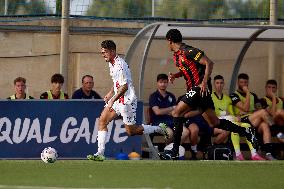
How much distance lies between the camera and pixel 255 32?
18.5 m

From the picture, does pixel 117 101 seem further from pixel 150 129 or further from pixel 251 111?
pixel 251 111

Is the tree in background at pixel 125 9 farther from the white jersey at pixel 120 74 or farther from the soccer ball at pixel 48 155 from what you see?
the soccer ball at pixel 48 155

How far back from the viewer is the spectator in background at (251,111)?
17.9 metres

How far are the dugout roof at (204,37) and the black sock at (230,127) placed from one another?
1852 mm

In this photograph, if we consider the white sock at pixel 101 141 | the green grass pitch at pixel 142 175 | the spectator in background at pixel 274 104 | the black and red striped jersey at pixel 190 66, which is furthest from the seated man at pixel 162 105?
the green grass pitch at pixel 142 175

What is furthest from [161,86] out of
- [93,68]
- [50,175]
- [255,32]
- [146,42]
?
[50,175]

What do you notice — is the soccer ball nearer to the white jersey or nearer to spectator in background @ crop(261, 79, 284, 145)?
the white jersey

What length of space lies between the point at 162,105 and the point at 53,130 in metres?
2.21

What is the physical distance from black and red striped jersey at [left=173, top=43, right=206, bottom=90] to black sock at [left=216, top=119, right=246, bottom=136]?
36.8 inches

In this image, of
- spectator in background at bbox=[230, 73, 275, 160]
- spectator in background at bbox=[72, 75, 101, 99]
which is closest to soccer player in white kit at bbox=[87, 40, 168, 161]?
spectator in background at bbox=[72, 75, 101, 99]

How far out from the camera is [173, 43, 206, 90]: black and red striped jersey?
15680mm

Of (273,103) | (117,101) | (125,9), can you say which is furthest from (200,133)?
(125,9)

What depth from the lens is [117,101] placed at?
16.4m

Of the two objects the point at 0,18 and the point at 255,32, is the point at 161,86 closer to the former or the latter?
the point at 255,32
